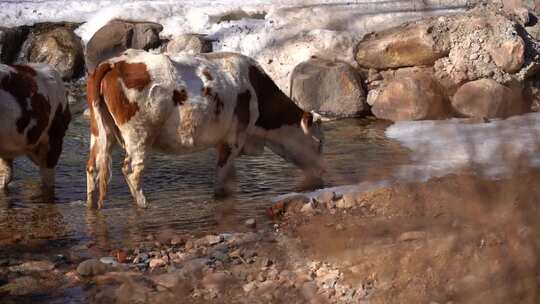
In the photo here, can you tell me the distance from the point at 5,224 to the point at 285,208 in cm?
246

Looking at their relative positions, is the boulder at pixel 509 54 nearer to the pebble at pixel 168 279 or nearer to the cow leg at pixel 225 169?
the cow leg at pixel 225 169

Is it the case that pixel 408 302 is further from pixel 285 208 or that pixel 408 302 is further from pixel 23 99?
pixel 23 99

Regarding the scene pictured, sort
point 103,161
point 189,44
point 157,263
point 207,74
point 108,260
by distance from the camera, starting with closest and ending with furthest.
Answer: point 157,263 → point 108,260 → point 103,161 → point 207,74 → point 189,44

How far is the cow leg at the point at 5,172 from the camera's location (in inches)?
349

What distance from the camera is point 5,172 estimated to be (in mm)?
8883

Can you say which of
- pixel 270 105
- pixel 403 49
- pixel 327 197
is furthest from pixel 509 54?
pixel 327 197

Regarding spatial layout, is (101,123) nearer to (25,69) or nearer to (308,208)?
(25,69)

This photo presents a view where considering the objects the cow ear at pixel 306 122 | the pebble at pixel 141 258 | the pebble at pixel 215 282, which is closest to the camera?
the pebble at pixel 215 282

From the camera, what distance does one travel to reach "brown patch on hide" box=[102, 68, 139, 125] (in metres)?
7.74

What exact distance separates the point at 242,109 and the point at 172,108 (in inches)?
38.0

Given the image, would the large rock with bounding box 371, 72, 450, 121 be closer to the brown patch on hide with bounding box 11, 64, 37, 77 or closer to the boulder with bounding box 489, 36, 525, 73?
the boulder with bounding box 489, 36, 525, 73

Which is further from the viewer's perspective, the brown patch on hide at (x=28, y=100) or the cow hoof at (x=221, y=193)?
the cow hoof at (x=221, y=193)

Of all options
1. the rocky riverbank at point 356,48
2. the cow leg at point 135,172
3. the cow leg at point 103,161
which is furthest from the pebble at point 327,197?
the rocky riverbank at point 356,48

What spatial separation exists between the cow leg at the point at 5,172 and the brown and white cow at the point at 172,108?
1192 mm
